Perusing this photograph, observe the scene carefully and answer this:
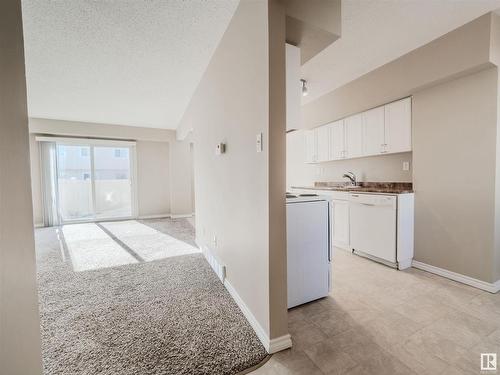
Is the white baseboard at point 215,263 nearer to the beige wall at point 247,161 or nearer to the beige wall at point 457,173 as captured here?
the beige wall at point 247,161

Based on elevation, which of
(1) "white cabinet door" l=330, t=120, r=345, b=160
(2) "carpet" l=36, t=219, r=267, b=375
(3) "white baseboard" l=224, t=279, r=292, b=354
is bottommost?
(2) "carpet" l=36, t=219, r=267, b=375

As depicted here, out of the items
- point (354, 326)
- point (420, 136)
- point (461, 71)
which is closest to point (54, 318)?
point (354, 326)

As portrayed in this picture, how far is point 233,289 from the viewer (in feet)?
6.56

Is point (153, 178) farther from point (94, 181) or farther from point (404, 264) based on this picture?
point (404, 264)

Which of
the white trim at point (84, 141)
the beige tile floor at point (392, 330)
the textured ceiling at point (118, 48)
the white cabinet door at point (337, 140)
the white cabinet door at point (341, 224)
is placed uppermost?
the textured ceiling at point (118, 48)

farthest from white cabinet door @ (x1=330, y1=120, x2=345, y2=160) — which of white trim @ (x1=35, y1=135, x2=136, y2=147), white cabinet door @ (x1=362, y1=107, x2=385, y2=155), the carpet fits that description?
white trim @ (x1=35, y1=135, x2=136, y2=147)

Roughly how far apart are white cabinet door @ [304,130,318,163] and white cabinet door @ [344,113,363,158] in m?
0.75

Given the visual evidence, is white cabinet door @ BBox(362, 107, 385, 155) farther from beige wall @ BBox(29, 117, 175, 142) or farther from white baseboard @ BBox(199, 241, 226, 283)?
beige wall @ BBox(29, 117, 175, 142)

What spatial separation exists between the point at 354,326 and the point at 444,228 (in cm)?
172

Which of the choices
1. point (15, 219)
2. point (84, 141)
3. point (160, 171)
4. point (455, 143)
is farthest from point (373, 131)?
point (84, 141)

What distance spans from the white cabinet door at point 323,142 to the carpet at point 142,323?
2.86 meters

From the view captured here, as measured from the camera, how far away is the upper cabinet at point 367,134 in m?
2.81

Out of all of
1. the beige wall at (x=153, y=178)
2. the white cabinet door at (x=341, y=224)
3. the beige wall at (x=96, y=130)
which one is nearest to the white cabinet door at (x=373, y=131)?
the white cabinet door at (x=341, y=224)

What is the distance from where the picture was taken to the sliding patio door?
17.8ft
